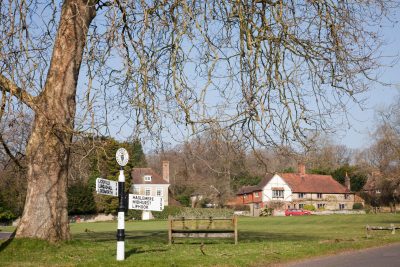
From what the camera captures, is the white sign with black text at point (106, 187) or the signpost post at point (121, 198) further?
the signpost post at point (121, 198)

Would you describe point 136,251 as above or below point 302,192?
below

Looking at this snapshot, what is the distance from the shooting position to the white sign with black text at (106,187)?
11.4 m

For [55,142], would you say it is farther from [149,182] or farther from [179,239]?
[149,182]

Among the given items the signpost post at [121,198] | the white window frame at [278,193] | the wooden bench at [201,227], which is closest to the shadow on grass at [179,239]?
the wooden bench at [201,227]

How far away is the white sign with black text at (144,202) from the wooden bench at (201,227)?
5443mm

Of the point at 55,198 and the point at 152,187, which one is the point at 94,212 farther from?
the point at 55,198

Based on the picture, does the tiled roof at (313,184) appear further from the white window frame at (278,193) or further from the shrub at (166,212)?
the shrub at (166,212)

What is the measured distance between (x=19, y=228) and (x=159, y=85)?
179 inches

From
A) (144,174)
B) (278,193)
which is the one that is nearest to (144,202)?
(144,174)

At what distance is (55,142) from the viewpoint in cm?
1364

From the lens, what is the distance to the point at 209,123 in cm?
1114

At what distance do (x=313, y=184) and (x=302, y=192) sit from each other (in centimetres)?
269

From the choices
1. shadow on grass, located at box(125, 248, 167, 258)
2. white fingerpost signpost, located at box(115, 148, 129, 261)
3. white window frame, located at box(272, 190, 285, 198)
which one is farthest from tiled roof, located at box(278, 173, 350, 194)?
white fingerpost signpost, located at box(115, 148, 129, 261)

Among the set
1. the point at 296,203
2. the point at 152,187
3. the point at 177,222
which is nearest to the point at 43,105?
the point at 177,222
